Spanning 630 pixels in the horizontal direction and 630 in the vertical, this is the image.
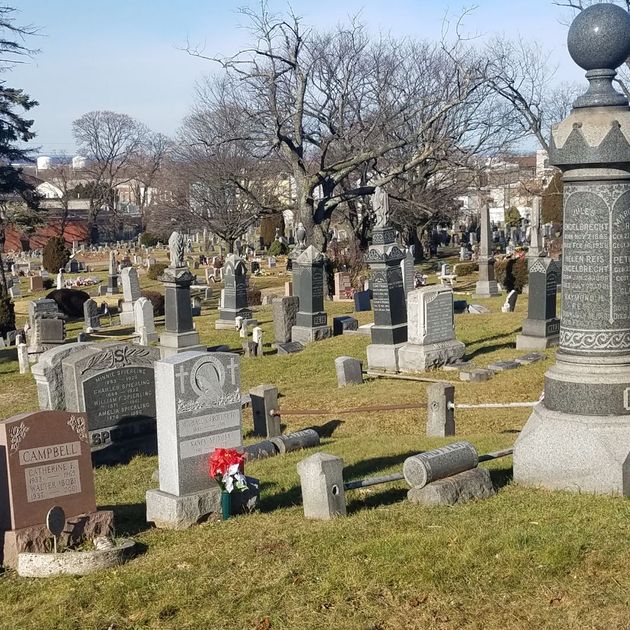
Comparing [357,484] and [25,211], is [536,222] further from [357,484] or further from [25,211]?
[25,211]

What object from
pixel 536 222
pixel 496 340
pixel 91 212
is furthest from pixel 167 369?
pixel 91 212

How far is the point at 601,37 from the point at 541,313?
12307 mm

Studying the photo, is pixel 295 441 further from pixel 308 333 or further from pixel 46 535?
pixel 308 333

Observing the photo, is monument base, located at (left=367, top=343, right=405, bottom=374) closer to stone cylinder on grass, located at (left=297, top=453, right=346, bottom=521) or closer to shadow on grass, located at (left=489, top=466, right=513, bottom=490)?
shadow on grass, located at (left=489, top=466, right=513, bottom=490)

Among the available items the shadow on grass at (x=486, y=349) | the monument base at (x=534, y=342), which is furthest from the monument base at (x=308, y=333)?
the monument base at (x=534, y=342)

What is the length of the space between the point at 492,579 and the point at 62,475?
139 inches

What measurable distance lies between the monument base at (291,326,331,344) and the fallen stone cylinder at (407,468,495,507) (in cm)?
1536

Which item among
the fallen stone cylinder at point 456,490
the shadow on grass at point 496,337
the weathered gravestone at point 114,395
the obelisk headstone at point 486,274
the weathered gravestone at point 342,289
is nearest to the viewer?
the fallen stone cylinder at point 456,490

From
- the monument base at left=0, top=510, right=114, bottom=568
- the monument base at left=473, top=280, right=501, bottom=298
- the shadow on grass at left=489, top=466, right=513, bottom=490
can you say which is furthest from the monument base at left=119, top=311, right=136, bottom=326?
the monument base at left=0, top=510, right=114, bottom=568

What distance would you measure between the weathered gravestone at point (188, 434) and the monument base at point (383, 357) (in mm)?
10117

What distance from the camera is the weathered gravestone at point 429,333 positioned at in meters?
17.1

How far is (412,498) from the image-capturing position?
24.3ft

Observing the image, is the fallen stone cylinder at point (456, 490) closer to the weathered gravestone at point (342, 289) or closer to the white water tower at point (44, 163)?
the weathered gravestone at point (342, 289)

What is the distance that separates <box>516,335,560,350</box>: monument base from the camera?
61.5 feet
